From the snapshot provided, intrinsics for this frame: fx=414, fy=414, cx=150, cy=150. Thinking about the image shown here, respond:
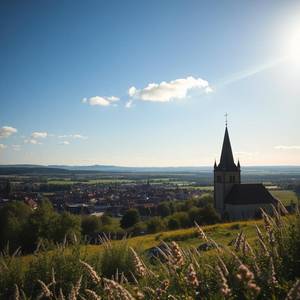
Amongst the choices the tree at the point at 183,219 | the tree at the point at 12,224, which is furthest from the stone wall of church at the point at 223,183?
the tree at the point at 12,224

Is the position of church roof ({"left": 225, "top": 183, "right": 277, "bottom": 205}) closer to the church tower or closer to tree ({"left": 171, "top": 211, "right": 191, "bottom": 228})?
the church tower

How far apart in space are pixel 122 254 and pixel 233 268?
16.4 ft

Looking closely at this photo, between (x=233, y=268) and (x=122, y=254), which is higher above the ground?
(x=233, y=268)

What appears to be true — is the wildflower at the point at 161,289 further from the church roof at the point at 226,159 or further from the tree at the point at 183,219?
the church roof at the point at 226,159

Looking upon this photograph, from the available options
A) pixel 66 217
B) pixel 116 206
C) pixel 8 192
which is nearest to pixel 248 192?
pixel 66 217

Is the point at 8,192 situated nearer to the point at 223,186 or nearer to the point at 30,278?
the point at 223,186

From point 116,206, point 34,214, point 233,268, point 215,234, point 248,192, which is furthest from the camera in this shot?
point 116,206

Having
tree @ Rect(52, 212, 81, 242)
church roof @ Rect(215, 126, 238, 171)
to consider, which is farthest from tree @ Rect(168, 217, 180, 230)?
church roof @ Rect(215, 126, 238, 171)

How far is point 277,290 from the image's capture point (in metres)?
5.52

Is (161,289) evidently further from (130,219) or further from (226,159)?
(130,219)

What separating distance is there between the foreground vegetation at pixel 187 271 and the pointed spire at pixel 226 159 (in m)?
54.1

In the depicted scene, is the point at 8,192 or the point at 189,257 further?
the point at 8,192

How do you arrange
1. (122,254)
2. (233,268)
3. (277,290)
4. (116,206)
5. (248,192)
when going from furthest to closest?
(116,206) → (248,192) → (122,254) → (233,268) → (277,290)

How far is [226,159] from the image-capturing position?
213 ft
